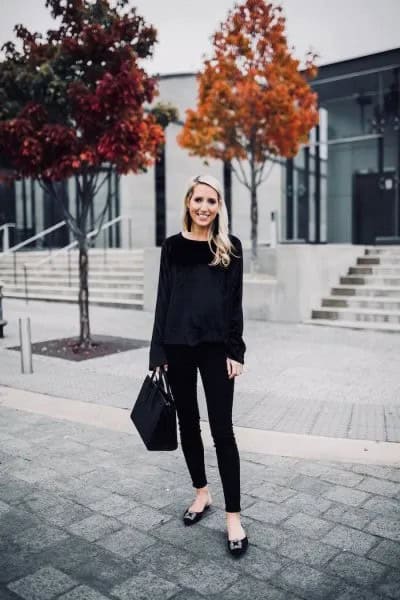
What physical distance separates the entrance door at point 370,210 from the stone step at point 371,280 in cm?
798

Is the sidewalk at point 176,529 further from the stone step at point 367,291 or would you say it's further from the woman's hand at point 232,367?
the stone step at point 367,291

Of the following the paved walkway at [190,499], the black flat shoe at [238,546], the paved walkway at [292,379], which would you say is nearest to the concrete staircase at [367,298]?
the paved walkway at [292,379]

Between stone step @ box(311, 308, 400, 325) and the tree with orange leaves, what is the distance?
2001 millimetres

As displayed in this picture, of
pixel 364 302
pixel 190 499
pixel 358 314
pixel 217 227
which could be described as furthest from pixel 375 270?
pixel 217 227

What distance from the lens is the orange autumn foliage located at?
1234 cm

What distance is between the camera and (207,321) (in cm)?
321

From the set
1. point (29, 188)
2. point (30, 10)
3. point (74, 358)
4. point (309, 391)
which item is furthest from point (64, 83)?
point (29, 188)

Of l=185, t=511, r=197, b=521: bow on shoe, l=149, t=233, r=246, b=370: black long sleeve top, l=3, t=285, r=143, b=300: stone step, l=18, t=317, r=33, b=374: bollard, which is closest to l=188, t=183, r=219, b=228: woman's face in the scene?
l=149, t=233, r=246, b=370: black long sleeve top

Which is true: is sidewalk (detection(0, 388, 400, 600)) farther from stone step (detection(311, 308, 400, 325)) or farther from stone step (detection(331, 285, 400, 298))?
stone step (detection(331, 285, 400, 298))

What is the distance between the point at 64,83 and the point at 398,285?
7.91 metres

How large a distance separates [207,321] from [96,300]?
12528 mm

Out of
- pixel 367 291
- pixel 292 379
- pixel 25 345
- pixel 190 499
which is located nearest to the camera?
pixel 190 499

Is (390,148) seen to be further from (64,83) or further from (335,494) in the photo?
(335,494)

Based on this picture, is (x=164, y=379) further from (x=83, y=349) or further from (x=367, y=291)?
(x=367, y=291)
